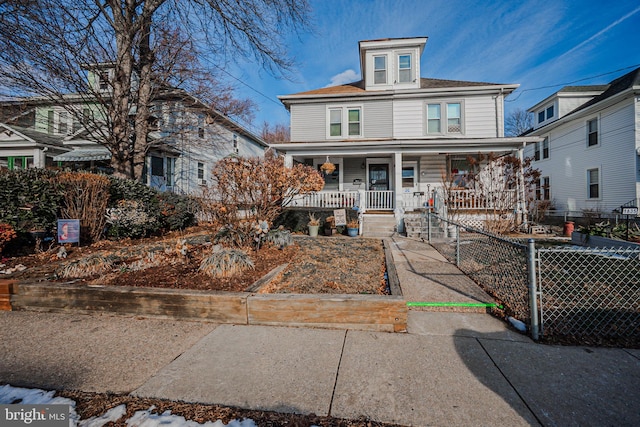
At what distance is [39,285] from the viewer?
3488 millimetres

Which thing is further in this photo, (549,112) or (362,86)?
(549,112)

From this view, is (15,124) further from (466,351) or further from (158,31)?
(466,351)

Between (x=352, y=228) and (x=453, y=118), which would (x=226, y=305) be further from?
(x=453, y=118)

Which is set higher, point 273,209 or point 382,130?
point 382,130

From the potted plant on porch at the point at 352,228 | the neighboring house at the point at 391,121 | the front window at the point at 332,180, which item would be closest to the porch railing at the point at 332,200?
the neighboring house at the point at 391,121

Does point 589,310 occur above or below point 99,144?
below

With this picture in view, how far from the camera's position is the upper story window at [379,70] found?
43.8 ft

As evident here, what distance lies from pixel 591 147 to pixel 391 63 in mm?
11950

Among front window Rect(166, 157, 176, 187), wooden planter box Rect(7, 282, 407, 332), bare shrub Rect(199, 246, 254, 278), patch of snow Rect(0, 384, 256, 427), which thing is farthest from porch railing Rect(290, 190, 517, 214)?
front window Rect(166, 157, 176, 187)

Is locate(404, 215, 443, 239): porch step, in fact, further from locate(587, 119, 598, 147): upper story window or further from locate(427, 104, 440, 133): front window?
locate(587, 119, 598, 147): upper story window

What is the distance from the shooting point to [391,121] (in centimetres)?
1298

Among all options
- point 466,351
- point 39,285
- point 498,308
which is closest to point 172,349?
point 39,285

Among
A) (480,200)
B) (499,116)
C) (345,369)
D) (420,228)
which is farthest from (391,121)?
(345,369)

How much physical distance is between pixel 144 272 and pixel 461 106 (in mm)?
14026
